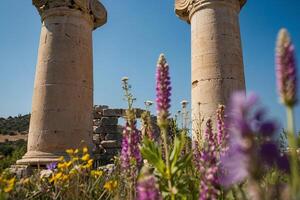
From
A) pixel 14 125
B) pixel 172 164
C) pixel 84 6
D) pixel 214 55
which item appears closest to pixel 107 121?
pixel 84 6

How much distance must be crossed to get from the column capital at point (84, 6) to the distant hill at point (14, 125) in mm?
53666

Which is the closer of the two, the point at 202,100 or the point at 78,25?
the point at 202,100

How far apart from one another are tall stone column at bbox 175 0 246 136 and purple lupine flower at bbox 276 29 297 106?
7882mm

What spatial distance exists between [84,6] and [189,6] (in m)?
3.59

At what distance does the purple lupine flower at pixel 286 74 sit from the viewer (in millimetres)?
837

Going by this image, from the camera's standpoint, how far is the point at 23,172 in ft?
27.9

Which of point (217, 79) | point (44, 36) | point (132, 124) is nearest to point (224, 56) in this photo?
point (217, 79)

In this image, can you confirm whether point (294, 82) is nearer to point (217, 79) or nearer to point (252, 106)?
point (252, 106)

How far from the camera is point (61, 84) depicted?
31.2 ft

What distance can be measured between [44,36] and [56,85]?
1859 mm

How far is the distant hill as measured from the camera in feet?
198

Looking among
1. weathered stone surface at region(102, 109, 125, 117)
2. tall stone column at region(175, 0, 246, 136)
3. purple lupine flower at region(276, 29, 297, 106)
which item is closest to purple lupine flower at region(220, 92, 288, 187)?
purple lupine flower at region(276, 29, 297, 106)

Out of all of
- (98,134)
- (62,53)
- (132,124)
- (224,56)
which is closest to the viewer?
(132,124)

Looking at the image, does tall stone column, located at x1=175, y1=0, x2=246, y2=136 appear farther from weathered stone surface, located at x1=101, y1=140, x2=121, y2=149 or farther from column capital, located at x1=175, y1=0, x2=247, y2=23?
weathered stone surface, located at x1=101, y1=140, x2=121, y2=149
